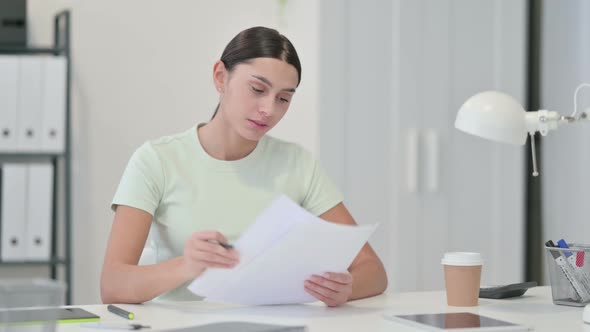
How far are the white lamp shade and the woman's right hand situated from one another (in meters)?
0.49

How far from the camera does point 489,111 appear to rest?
1607 mm

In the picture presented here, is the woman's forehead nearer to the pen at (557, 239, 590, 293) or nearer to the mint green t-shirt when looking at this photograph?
the mint green t-shirt

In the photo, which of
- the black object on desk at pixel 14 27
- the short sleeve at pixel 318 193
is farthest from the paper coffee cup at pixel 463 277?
the black object on desk at pixel 14 27

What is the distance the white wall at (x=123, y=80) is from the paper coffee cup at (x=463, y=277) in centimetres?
161

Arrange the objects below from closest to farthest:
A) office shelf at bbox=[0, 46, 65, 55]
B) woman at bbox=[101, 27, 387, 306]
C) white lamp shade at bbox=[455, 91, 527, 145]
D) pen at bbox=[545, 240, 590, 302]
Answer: white lamp shade at bbox=[455, 91, 527, 145]
pen at bbox=[545, 240, 590, 302]
woman at bbox=[101, 27, 387, 306]
office shelf at bbox=[0, 46, 65, 55]

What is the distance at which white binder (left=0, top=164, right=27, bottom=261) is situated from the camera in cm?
301

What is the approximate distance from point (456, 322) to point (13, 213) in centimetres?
199

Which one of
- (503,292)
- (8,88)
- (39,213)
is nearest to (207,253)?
(503,292)

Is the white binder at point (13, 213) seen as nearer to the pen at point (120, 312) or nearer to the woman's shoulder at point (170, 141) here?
the woman's shoulder at point (170, 141)

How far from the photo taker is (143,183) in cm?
187

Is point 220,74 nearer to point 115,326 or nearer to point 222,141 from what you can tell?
point 222,141

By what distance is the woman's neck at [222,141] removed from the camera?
6.55 ft

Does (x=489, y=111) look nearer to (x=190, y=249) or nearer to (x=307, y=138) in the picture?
(x=190, y=249)

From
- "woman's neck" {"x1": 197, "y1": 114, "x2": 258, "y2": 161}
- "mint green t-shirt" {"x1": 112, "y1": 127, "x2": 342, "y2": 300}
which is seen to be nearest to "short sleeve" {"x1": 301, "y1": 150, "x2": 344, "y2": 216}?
"mint green t-shirt" {"x1": 112, "y1": 127, "x2": 342, "y2": 300}
